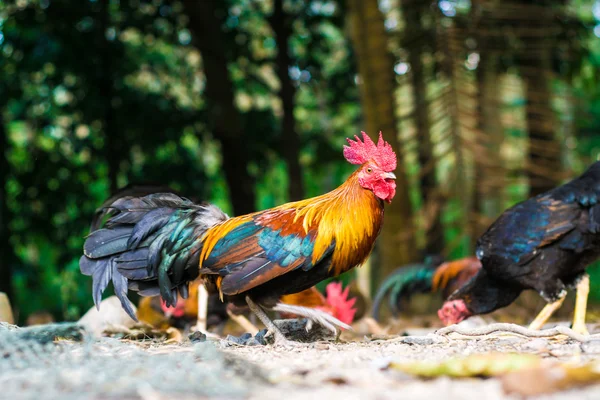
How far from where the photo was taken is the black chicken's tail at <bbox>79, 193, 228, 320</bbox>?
4805 millimetres

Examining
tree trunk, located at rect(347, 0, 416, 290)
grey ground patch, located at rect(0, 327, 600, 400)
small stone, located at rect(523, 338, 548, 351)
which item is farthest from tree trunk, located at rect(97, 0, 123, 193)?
small stone, located at rect(523, 338, 548, 351)

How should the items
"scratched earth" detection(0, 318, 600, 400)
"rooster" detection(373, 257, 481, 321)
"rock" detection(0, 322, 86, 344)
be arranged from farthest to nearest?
1. "rooster" detection(373, 257, 481, 321)
2. "rock" detection(0, 322, 86, 344)
3. "scratched earth" detection(0, 318, 600, 400)

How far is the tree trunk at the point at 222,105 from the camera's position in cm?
1066

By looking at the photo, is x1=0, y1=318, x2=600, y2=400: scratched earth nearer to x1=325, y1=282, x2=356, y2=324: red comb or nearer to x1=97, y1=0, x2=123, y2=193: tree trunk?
x1=325, y1=282, x2=356, y2=324: red comb

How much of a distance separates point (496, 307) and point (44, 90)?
348 inches

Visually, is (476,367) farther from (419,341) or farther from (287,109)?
(287,109)

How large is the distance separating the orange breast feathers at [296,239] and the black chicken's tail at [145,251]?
176mm

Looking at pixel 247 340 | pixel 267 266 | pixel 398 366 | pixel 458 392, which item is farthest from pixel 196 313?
pixel 458 392

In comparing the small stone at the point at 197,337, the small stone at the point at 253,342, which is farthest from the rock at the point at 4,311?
the small stone at the point at 253,342

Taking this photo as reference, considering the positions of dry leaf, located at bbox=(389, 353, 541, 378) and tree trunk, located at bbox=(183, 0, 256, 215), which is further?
tree trunk, located at bbox=(183, 0, 256, 215)

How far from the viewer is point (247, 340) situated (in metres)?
4.92

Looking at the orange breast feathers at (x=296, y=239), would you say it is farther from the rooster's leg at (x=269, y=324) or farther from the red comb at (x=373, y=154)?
the rooster's leg at (x=269, y=324)

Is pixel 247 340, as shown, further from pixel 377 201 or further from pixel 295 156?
pixel 295 156

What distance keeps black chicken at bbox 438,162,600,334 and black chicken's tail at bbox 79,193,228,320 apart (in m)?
2.39
